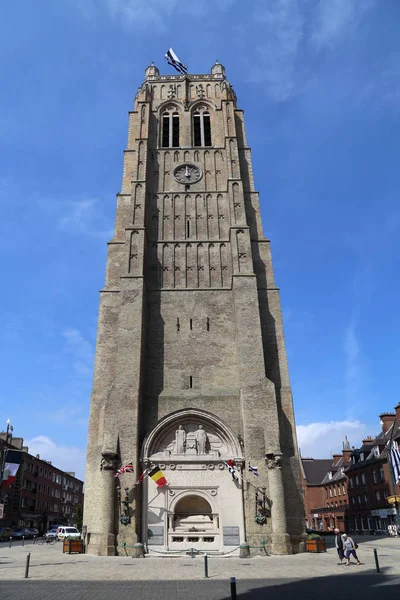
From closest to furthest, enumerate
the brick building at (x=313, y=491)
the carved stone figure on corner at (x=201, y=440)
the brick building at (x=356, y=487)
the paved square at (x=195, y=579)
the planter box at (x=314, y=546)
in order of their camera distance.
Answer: the paved square at (x=195, y=579) < the planter box at (x=314, y=546) < the carved stone figure on corner at (x=201, y=440) < the brick building at (x=356, y=487) < the brick building at (x=313, y=491)

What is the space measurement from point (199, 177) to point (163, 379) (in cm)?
1585

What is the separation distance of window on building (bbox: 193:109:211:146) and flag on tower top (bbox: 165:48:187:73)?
6.29 m

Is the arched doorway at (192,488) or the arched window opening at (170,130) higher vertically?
the arched window opening at (170,130)

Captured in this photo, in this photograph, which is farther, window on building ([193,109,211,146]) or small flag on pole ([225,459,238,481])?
window on building ([193,109,211,146])

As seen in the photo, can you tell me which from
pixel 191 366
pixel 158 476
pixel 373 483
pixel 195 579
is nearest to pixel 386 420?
pixel 373 483

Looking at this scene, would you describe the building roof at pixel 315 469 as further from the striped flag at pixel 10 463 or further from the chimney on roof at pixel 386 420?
the striped flag at pixel 10 463

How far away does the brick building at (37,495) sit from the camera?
57.1m

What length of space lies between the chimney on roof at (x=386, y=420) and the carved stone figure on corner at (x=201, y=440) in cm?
2826

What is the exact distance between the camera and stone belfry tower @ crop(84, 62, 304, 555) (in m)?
21.2

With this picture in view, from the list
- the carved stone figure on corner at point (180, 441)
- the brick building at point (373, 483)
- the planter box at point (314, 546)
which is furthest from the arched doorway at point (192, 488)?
the brick building at point (373, 483)

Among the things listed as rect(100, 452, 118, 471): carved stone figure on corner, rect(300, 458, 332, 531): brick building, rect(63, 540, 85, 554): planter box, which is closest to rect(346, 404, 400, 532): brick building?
rect(300, 458, 332, 531): brick building

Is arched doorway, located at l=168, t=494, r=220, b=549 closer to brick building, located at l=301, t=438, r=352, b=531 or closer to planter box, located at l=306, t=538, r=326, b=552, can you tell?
planter box, located at l=306, t=538, r=326, b=552

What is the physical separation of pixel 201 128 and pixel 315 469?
49.7 metres

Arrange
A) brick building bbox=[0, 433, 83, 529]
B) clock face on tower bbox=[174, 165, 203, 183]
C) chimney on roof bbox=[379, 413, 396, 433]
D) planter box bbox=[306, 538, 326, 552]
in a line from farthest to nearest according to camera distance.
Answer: brick building bbox=[0, 433, 83, 529], chimney on roof bbox=[379, 413, 396, 433], clock face on tower bbox=[174, 165, 203, 183], planter box bbox=[306, 538, 326, 552]
